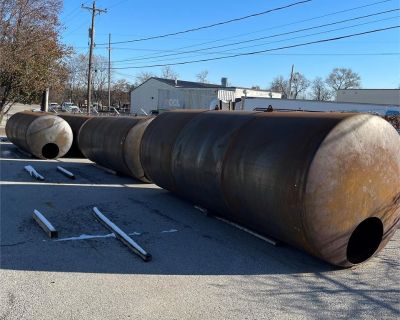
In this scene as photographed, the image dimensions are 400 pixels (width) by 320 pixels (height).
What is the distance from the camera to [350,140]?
18.2 feet

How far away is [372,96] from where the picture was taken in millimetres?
75125

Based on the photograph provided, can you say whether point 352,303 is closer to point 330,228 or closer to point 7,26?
point 330,228

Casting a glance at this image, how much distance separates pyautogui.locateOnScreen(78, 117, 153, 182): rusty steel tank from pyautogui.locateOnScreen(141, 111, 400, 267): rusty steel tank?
5.18 meters

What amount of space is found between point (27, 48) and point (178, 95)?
35.6m

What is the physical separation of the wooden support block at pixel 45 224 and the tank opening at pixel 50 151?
8952mm

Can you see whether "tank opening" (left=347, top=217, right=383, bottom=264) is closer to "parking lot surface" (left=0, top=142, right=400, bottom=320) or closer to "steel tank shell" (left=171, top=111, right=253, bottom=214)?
"parking lot surface" (left=0, top=142, right=400, bottom=320)

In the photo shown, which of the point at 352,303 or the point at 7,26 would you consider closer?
the point at 352,303

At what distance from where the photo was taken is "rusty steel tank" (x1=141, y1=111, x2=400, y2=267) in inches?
215

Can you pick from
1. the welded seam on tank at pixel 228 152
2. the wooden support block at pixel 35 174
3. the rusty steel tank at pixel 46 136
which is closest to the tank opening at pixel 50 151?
the rusty steel tank at pixel 46 136

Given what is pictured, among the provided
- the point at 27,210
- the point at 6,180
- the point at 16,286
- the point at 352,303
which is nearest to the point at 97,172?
the point at 6,180

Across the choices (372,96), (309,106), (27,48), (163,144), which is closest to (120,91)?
(372,96)

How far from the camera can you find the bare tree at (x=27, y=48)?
28078 mm

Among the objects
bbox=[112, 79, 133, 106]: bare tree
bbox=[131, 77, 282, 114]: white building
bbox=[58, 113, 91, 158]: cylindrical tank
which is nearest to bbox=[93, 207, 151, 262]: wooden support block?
bbox=[58, 113, 91, 158]: cylindrical tank

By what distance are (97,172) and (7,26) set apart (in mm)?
18487
